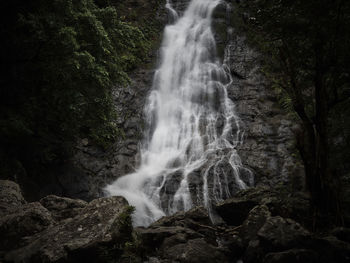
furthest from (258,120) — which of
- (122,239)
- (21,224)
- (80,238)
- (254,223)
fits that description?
(21,224)

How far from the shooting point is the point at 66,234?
18.0 feet

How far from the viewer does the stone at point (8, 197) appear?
677 cm

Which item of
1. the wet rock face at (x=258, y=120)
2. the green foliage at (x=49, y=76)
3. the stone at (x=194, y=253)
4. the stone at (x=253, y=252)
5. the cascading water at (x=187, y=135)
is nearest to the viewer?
the stone at (x=194, y=253)

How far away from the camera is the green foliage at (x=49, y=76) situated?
29.6 feet

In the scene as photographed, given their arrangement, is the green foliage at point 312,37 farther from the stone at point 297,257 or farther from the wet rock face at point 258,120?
the wet rock face at point 258,120

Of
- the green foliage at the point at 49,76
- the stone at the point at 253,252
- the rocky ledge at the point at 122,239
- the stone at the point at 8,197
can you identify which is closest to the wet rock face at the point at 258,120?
the rocky ledge at the point at 122,239

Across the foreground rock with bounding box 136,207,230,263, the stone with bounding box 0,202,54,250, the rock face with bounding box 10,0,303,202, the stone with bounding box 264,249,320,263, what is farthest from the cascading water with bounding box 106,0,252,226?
the stone with bounding box 264,249,320,263

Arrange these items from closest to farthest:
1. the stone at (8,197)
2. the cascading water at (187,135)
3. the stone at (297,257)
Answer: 1. the stone at (297,257)
2. the stone at (8,197)
3. the cascading water at (187,135)

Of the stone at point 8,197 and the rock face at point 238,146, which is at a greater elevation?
the rock face at point 238,146

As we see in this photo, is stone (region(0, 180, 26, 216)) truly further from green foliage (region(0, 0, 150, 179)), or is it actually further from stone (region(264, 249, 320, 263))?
stone (region(264, 249, 320, 263))

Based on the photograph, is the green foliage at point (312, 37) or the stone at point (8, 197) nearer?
the green foliage at point (312, 37)

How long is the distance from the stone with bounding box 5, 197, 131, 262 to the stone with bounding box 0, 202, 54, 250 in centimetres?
20

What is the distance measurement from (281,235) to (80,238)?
407 centimetres

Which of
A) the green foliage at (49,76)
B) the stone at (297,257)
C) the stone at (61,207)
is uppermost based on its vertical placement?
the green foliage at (49,76)
